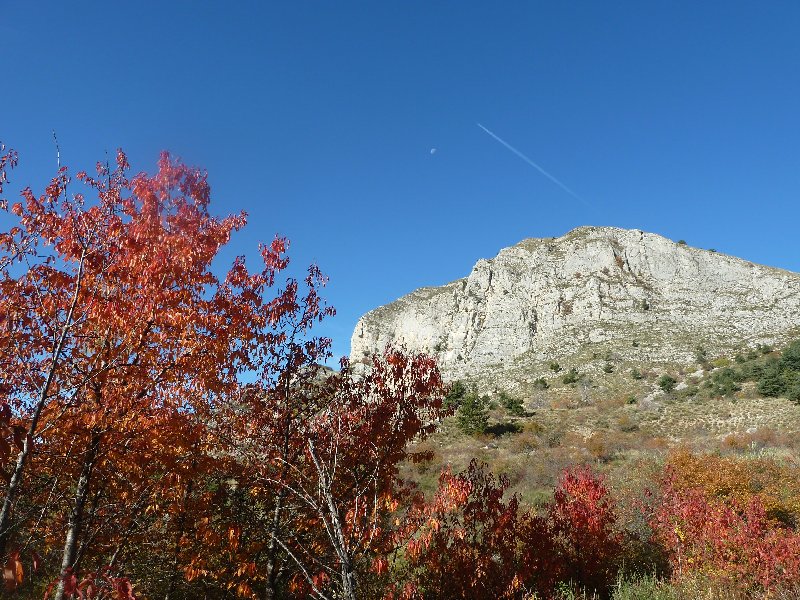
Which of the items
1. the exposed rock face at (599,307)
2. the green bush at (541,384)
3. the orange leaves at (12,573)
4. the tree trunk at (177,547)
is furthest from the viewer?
the exposed rock face at (599,307)

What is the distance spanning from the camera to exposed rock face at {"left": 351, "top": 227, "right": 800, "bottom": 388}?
59125 millimetres

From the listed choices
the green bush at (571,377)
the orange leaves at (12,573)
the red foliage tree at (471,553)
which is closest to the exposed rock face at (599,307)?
the green bush at (571,377)

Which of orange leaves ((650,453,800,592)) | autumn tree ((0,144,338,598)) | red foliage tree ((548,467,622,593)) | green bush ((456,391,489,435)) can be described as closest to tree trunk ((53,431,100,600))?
autumn tree ((0,144,338,598))

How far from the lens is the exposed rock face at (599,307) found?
59.1 metres

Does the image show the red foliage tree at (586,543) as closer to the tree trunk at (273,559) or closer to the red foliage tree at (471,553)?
the red foliage tree at (471,553)

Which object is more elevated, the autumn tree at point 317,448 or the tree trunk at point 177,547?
the autumn tree at point 317,448

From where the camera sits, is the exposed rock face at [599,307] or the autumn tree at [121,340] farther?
the exposed rock face at [599,307]

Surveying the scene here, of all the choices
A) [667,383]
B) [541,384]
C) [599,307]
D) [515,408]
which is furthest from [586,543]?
[599,307]

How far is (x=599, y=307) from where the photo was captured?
71125mm

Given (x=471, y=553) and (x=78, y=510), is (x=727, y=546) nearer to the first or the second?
(x=471, y=553)

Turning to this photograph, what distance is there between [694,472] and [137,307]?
20715mm

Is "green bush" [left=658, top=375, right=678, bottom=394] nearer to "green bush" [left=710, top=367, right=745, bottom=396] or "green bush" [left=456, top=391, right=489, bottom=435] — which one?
"green bush" [left=710, top=367, right=745, bottom=396]

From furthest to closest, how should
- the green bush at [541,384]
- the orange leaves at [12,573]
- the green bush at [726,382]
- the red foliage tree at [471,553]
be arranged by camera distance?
the green bush at [541,384] → the green bush at [726,382] → the red foliage tree at [471,553] → the orange leaves at [12,573]

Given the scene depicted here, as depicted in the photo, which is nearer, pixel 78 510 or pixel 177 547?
pixel 78 510
